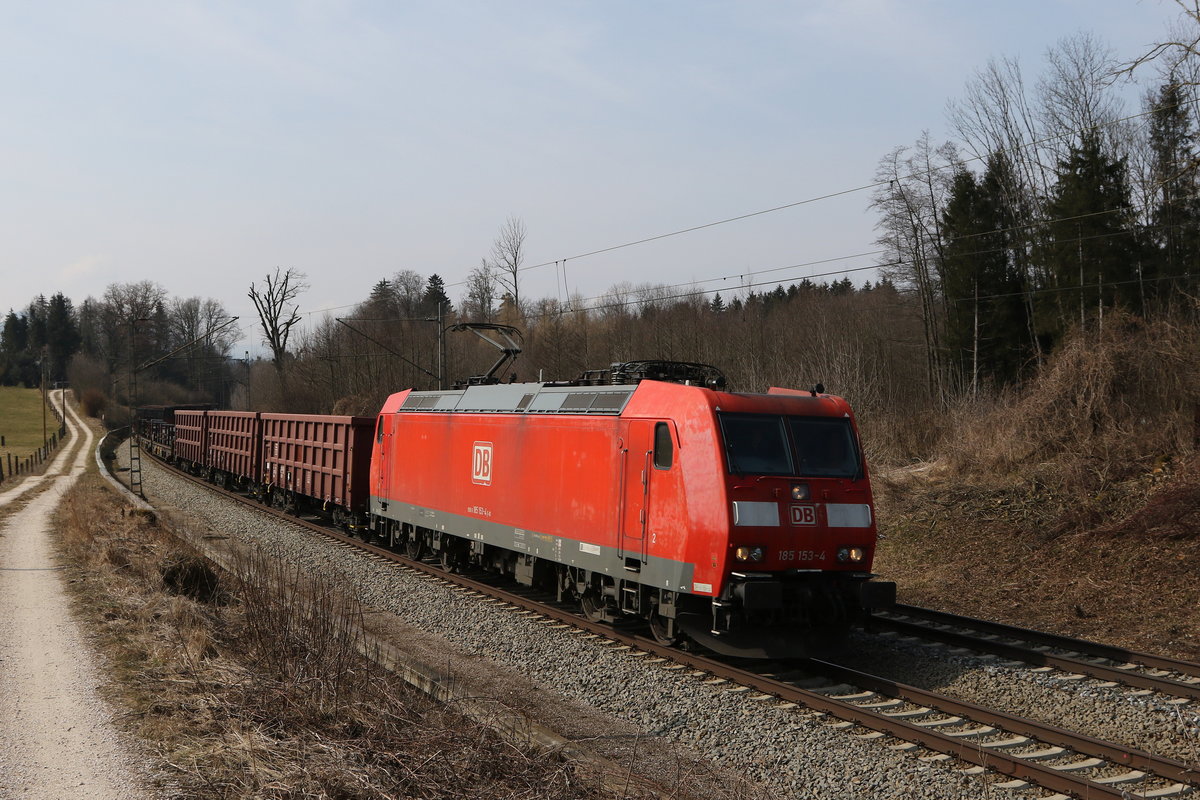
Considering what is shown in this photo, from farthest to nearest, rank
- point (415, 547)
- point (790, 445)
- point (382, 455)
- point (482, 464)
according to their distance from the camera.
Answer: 1. point (382, 455)
2. point (415, 547)
3. point (482, 464)
4. point (790, 445)

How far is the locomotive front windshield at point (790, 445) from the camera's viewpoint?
398 inches

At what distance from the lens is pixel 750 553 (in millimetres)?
9648

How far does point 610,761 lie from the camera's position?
7305 mm

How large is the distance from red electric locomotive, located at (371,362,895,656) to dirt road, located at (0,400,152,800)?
218 inches

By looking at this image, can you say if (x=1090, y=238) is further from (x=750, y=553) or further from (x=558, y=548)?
(x=750, y=553)

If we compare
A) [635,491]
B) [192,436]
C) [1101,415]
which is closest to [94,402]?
[192,436]

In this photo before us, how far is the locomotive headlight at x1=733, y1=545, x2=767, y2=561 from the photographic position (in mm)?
9609

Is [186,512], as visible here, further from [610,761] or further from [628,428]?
[610,761]

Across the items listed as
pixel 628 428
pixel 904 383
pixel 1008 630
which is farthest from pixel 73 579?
pixel 904 383

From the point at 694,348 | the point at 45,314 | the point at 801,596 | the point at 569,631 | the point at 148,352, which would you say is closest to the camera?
the point at 801,596

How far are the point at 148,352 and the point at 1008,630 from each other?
9513 cm

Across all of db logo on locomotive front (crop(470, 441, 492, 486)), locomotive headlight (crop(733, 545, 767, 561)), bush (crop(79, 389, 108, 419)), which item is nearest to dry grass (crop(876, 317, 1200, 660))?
locomotive headlight (crop(733, 545, 767, 561))

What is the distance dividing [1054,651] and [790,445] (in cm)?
390

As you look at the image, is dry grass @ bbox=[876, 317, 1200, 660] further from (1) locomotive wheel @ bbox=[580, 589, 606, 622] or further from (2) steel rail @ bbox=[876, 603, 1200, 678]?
(1) locomotive wheel @ bbox=[580, 589, 606, 622]
